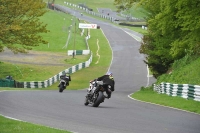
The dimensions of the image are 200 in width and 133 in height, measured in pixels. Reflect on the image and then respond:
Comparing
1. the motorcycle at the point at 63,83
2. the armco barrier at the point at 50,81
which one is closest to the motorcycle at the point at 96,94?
the motorcycle at the point at 63,83

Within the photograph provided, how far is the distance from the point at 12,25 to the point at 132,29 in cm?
6782

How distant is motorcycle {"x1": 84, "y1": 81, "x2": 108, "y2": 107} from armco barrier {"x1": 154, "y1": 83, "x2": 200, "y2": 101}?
5568 mm

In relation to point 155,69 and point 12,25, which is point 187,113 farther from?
point 12,25

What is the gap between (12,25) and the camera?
1928 inches

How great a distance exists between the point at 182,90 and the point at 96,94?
781 cm

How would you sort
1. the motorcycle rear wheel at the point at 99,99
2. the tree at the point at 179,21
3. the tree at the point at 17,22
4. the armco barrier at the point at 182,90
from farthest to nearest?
the tree at the point at 17,22 < the tree at the point at 179,21 < the armco barrier at the point at 182,90 < the motorcycle rear wheel at the point at 99,99

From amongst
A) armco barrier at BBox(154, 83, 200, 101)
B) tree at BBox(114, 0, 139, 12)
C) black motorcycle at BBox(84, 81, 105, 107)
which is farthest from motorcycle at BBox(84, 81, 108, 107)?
tree at BBox(114, 0, 139, 12)

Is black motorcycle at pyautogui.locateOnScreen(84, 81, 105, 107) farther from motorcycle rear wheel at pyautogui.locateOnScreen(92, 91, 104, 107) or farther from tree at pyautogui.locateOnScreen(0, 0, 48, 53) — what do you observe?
tree at pyautogui.locateOnScreen(0, 0, 48, 53)

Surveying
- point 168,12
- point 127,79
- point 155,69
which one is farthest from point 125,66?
point 168,12

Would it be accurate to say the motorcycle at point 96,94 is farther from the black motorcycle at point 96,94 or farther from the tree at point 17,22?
the tree at point 17,22

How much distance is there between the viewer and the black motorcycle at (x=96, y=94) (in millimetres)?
21094

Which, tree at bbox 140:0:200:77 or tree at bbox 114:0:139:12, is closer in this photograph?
tree at bbox 140:0:200:77

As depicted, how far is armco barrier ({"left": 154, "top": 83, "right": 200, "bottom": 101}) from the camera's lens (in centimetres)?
2537

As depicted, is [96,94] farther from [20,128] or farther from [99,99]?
[20,128]
